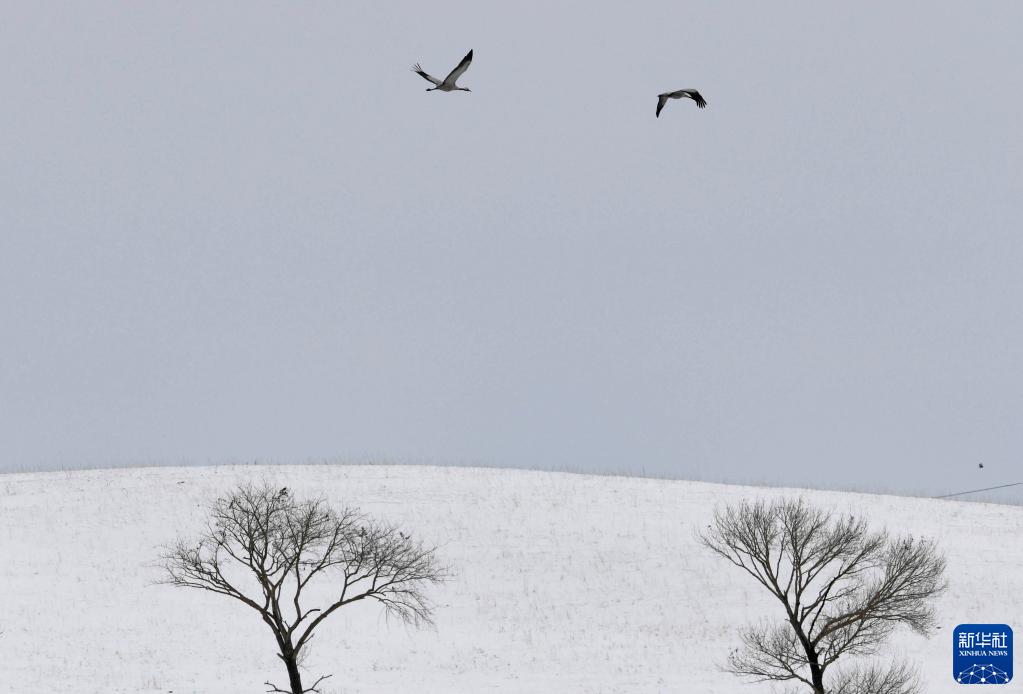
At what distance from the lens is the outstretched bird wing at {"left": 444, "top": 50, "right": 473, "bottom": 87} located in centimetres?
1667

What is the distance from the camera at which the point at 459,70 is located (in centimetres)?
1694

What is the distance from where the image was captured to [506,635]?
51.5 meters

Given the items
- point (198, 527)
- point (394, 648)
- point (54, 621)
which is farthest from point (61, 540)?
point (394, 648)

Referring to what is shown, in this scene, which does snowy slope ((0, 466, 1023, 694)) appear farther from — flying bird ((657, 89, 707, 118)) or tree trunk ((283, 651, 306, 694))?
flying bird ((657, 89, 707, 118))

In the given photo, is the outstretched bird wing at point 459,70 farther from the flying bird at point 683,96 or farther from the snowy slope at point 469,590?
the snowy slope at point 469,590

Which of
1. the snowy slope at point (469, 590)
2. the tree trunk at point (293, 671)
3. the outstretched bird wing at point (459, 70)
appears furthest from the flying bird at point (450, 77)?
the snowy slope at point (469, 590)

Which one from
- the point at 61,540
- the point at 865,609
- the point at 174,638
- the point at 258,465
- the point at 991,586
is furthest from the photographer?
the point at 258,465

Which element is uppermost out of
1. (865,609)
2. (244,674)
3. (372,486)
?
(372,486)

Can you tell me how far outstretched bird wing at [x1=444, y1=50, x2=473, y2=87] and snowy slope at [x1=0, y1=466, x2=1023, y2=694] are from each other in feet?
98.7

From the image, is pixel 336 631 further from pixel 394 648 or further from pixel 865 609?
pixel 865 609

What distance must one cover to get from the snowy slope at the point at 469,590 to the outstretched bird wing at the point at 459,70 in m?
30.1

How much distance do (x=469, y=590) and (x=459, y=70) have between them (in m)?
42.5

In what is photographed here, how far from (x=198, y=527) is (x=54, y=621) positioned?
12659 mm

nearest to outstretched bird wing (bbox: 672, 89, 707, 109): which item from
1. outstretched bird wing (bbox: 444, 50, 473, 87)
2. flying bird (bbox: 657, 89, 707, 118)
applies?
flying bird (bbox: 657, 89, 707, 118)
